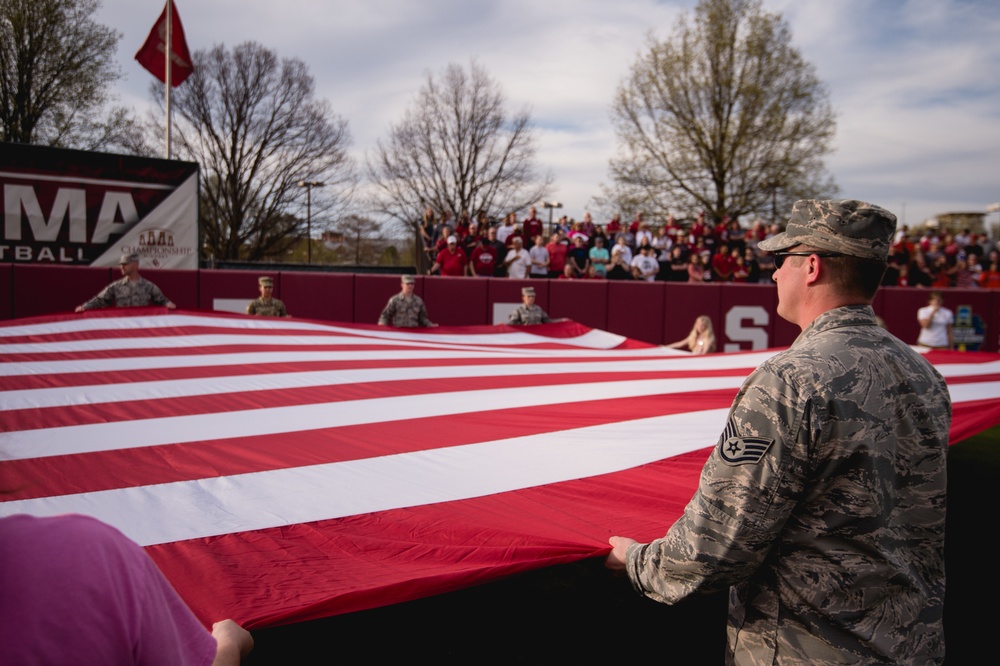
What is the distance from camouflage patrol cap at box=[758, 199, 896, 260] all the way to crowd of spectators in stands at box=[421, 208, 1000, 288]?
10.6 meters

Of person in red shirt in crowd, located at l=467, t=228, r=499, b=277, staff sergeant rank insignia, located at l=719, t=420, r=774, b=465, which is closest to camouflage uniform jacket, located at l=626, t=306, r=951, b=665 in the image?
staff sergeant rank insignia, located at l=719, t=420, r=774, b=465

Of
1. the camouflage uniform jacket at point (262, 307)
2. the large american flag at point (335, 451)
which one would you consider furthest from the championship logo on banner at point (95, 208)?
the large american flag at point (335, 451)

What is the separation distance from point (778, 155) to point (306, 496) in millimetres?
25562

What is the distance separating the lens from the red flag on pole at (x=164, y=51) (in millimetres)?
12109

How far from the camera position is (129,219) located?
32.6ft

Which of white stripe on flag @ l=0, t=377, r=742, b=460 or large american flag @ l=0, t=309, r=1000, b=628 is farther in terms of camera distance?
white stripe on flag @ l=0, t=377, r=742, b=460

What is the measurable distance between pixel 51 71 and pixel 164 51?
1269 cm

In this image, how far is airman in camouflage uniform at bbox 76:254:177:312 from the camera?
21.9 feet

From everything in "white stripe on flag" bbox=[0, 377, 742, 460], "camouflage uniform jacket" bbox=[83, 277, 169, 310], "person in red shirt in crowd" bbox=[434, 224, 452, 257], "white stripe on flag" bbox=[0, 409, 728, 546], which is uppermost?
"person in red shirt in crowd" bbox=[434, 224, 452, 257]

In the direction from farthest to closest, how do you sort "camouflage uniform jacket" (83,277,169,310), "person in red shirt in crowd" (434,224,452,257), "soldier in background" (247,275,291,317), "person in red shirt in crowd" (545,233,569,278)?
"person in red shirt in crowd" (545,233,569,278), "person in red shirt in crowd" (434,224,452,257), "soldier in background" (247,275,291,317), "camouflage uniform jacket" (83,277,169,310)

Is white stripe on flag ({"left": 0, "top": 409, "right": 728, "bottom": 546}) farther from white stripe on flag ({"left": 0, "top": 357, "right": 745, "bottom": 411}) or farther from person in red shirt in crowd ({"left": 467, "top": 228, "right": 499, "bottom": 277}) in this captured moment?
person in red shirt in crowd ({"left": 467, "top": 228, "right": 499, "bottom": 277})

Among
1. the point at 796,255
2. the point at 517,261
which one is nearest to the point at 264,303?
the point at 517,261

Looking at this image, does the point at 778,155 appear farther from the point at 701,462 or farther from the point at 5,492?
the point at 5,492

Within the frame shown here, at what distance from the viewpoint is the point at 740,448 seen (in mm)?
1334
